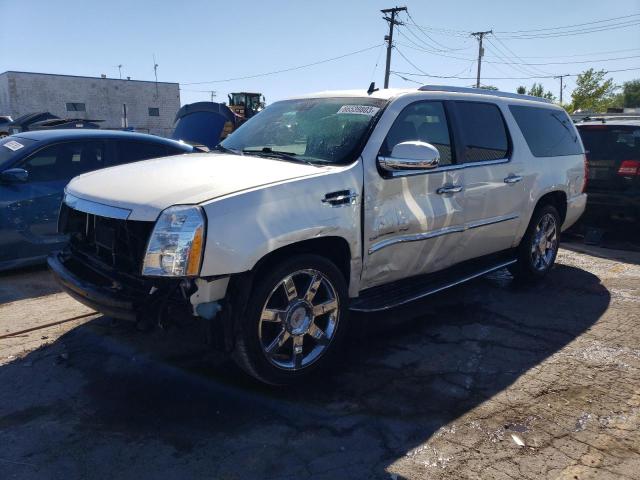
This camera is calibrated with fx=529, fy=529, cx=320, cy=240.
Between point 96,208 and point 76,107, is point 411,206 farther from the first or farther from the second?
point 76,107

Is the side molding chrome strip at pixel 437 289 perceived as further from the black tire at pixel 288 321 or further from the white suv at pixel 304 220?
the black tire at pixel 288 321

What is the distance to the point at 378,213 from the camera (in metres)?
3.64

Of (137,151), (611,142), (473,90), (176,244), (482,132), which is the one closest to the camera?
(176,244)

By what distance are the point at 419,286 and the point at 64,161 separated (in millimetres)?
4098

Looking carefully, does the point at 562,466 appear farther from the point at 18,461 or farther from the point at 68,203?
the point at 68,203

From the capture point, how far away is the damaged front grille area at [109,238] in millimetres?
3043

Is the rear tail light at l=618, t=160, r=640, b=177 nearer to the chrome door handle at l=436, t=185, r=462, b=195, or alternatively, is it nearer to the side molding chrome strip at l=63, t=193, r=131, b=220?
the chrome door handle at l=436, t=185, r=462, b=195

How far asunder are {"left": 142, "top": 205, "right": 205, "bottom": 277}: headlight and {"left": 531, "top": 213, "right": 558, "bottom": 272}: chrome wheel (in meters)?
3.93

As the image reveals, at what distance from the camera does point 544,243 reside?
5.76 meters

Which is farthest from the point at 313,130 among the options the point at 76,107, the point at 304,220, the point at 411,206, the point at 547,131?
the point at 76,107

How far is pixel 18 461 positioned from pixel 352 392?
184 centimetres

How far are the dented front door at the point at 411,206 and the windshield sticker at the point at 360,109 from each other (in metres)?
0.10

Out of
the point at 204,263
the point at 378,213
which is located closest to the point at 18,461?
the point at 204,263

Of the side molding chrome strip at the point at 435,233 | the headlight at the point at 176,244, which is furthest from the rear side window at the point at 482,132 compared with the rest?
the headlight at the point at 176,244
